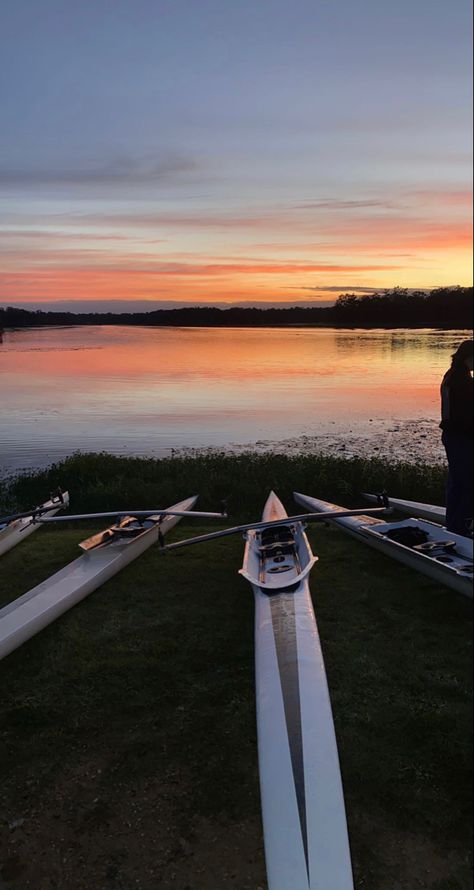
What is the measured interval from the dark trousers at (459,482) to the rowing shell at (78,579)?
3879 millimetres

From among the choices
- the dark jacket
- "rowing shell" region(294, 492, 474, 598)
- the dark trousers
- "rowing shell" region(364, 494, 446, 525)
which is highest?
the dark jacket

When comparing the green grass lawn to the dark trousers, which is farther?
the dark trousers

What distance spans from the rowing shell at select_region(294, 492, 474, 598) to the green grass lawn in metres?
0.28

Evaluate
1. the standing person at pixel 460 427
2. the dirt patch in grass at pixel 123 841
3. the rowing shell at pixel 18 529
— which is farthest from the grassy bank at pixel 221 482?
the dirt patch in grass at pixel 123 841

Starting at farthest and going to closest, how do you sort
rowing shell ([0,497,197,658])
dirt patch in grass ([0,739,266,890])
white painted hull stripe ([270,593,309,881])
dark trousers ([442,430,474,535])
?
1. dark trousers ([442,430,474,535])
2. rowing shell ([0,497,197,658])
3. white painted hull stripe ([270,593,309,881])
4. dirt patch in grass ([0,739,266,890])

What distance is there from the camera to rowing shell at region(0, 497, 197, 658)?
19.9 ft

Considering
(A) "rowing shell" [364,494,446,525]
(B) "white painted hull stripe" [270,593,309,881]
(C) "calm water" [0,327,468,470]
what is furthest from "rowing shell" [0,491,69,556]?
(C) "calm water" [0,327,468,470]

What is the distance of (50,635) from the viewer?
625 centimetres

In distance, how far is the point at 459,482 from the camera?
6.93 m

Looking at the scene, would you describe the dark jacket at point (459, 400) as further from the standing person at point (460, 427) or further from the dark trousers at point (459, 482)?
the dark trousers at point (459, 482)

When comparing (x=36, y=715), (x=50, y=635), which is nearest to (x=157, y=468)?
(x=50, y=635)

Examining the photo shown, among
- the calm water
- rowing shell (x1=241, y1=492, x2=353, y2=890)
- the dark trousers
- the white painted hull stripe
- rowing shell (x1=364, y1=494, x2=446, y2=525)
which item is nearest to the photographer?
rowing shell (x1=241, y1=492, x2=353, y2=890)

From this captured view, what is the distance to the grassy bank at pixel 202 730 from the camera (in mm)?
3664

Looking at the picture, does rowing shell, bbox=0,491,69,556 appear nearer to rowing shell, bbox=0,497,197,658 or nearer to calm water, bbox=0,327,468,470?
rowing shell, bbox=0,497,197,658
